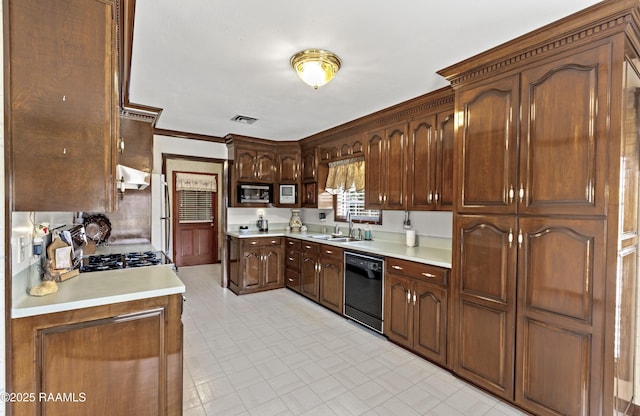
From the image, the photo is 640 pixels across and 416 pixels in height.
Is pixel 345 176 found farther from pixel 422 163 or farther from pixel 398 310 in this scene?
pixel 398 310

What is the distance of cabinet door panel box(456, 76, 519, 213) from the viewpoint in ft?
6.61

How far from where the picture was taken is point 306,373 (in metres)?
2.44

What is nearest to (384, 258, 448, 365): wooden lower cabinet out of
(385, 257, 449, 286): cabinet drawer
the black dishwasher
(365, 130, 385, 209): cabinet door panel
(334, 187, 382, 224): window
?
(385, 257, 449, 286): cabinet drawer

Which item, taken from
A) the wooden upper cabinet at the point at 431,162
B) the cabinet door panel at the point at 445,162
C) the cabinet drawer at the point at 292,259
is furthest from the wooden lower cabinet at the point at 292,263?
the cabinet door panel at the point at 445,162

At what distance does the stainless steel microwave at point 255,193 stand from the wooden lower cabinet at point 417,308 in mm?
2736

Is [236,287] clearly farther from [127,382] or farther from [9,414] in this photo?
[9,414]

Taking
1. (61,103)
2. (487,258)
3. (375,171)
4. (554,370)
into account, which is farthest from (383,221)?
(61,103)

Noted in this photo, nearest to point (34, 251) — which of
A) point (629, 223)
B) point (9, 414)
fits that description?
point (9, 414)

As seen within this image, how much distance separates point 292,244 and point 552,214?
11.0ft

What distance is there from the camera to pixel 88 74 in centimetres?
138

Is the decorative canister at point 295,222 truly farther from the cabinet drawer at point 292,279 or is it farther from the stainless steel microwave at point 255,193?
the cabinet drawer at point 292,279

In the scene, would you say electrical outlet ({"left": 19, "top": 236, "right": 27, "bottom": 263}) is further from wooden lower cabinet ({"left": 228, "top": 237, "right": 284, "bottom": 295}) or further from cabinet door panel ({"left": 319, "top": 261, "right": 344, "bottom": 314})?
wooden lower cabinet ({"left": 228, "top": 237, "right": 284, "bottom": 295})

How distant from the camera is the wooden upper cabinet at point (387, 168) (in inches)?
127

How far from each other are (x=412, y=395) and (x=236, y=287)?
3.08m
